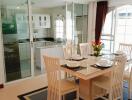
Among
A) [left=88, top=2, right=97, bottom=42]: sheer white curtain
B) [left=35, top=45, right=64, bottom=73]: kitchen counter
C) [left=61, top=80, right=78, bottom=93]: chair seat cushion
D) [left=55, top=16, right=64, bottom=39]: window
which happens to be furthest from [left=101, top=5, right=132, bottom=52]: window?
[left=61, top=80, right=78, bottom=93]: chair seat cushion

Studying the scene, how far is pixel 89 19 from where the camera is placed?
18.4 ft

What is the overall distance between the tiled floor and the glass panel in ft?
0.70

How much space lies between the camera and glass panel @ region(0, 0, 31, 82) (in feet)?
11.7

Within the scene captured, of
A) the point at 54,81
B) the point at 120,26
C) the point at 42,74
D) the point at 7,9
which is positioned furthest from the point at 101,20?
the point at 54,81

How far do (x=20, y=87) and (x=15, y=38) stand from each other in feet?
4.06

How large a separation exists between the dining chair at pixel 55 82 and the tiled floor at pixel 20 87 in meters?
0.98

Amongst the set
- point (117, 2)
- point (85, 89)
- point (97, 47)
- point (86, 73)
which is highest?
point (117, 2)

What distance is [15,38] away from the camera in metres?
3.74

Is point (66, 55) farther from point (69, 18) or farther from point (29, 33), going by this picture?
point (69, 18)

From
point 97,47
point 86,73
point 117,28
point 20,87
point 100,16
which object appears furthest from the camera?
point 117,28

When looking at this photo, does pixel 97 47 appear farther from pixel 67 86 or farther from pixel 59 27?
pixel 59 27

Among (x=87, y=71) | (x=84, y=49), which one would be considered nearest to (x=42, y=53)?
(x=84, y=49)

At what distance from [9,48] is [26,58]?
56 cm

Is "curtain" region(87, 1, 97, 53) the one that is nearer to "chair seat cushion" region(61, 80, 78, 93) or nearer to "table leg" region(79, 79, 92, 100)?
"table leg" region(79, 79, 92, 100)
